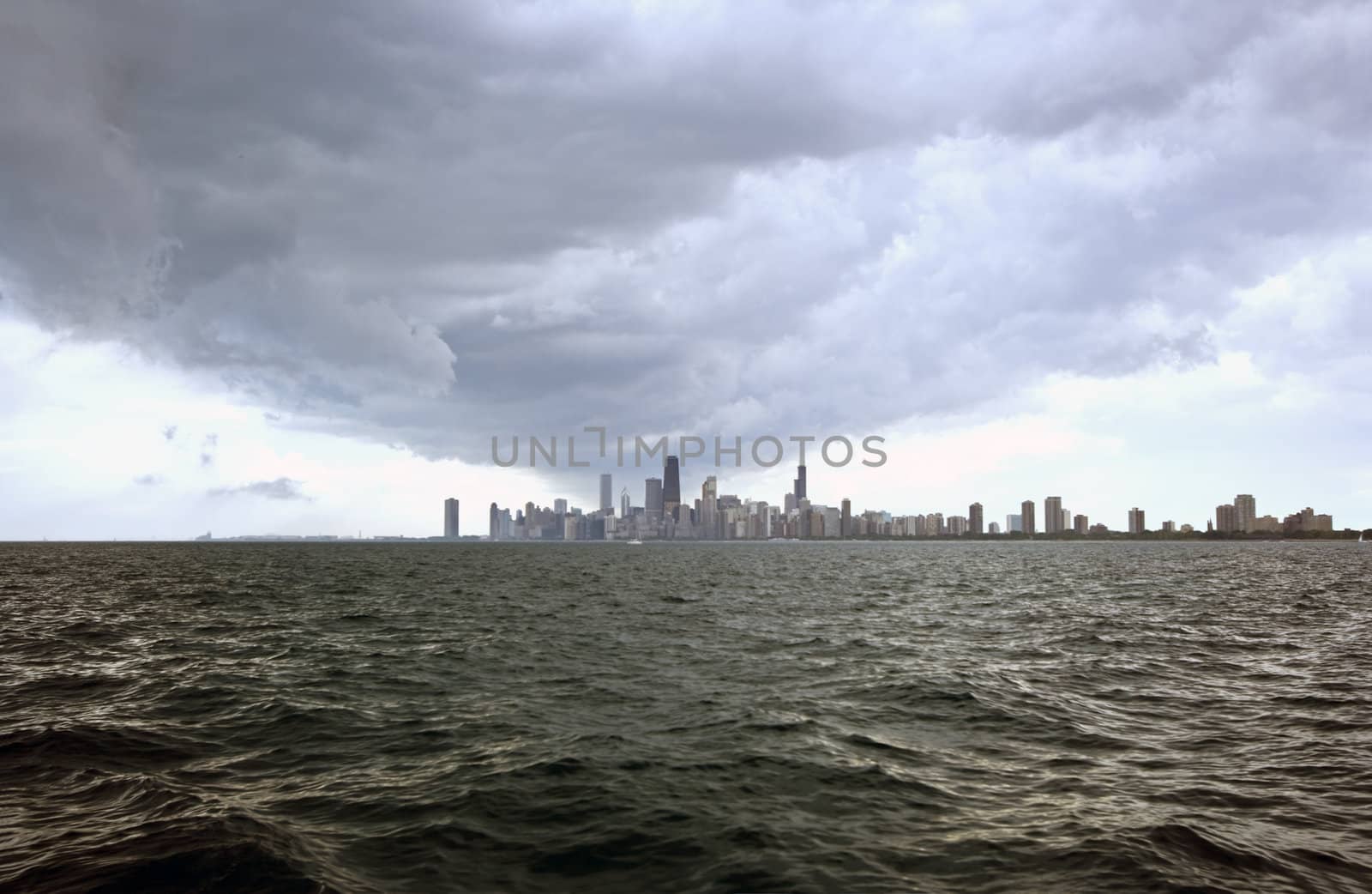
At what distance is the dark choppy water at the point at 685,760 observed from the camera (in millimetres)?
12266

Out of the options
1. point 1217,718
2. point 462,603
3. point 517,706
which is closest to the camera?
point 1217,718

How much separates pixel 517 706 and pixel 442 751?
475 centimetres

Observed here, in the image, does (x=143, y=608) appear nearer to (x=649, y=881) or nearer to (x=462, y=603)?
(x=462, y=603)

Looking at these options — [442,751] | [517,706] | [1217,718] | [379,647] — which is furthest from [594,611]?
[1217,718]

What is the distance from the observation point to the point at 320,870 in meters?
12.0

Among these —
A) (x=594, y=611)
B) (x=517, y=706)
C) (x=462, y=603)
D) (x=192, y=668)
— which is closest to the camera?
(x=517, y=706)

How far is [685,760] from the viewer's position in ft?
58.3

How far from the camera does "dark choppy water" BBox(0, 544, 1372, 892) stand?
12.3 meters

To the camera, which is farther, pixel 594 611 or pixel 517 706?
pixel 594 611

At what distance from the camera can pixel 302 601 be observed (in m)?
59.5

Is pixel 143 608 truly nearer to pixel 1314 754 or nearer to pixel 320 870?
pixel 320 870

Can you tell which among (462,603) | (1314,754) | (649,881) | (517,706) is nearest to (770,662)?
(517,706)

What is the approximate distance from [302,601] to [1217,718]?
58986 mm

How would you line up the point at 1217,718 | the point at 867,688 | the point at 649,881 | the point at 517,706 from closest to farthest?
the point at 649,881 < the point at 1217,718 < the point at 517,706 < the point at 867,688
